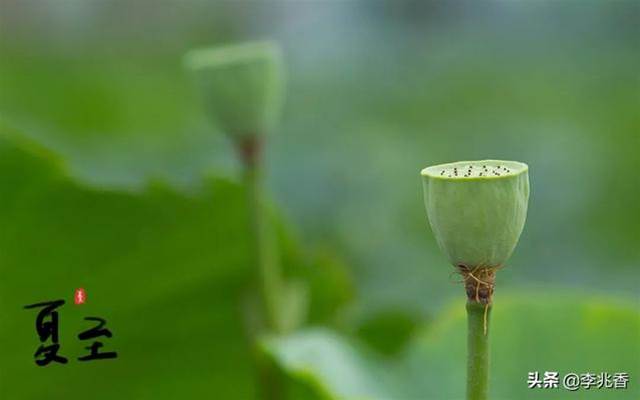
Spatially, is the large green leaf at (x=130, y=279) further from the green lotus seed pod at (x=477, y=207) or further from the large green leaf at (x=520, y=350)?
the green lotus seed pod at (x=477, y=207)

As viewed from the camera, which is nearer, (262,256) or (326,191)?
(262,256)

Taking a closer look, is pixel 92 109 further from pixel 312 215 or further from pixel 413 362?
pixel 413 362

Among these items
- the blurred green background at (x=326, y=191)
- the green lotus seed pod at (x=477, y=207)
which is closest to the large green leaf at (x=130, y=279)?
the blurred green background at (x=326, y=191)

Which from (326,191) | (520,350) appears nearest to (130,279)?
(520,350)

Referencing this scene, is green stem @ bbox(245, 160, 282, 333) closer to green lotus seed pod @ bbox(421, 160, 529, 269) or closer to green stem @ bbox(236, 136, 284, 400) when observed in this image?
green stem @ bbox(236, 136, 284, 400)

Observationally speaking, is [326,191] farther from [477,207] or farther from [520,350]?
[477,207]

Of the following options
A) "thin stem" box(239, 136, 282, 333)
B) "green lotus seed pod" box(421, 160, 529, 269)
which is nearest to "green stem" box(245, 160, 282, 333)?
"thin stem" box(239, 136, 282, 333)
